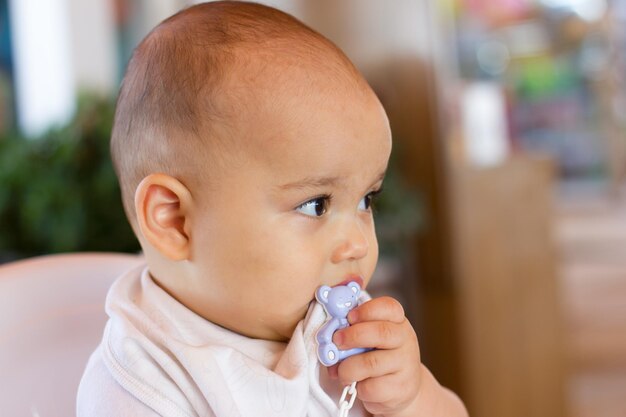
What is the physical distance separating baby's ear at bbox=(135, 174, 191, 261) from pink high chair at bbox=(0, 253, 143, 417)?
227 mm

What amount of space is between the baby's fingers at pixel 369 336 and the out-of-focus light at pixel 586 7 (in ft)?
21.0

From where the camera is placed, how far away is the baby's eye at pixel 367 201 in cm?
75

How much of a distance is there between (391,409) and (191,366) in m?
0.17

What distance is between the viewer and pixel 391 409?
0.74 metres

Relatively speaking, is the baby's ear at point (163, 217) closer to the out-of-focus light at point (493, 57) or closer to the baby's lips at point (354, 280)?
the baby's lips at point (354, 280)

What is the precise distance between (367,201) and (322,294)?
98 mm

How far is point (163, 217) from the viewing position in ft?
2.43

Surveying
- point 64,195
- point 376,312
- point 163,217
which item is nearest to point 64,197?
point 64,195

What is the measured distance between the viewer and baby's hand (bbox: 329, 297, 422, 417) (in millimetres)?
698

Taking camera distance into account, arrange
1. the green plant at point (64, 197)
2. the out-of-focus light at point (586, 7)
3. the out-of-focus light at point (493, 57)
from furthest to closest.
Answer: the out-of-focus light at point (586, 7), the out-of-focus light at point (493, 57), the green plant at point (64, 197)

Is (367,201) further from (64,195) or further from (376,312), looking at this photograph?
(64,195)

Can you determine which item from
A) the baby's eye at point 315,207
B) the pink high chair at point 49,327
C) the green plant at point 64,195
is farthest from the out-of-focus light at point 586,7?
the baby's eye at point 315,207

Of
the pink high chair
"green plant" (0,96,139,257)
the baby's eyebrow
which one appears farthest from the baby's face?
"green plant" (0,96,139,257)

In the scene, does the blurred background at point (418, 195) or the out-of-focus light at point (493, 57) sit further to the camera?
the out-of-focus light at point (493, 57)
